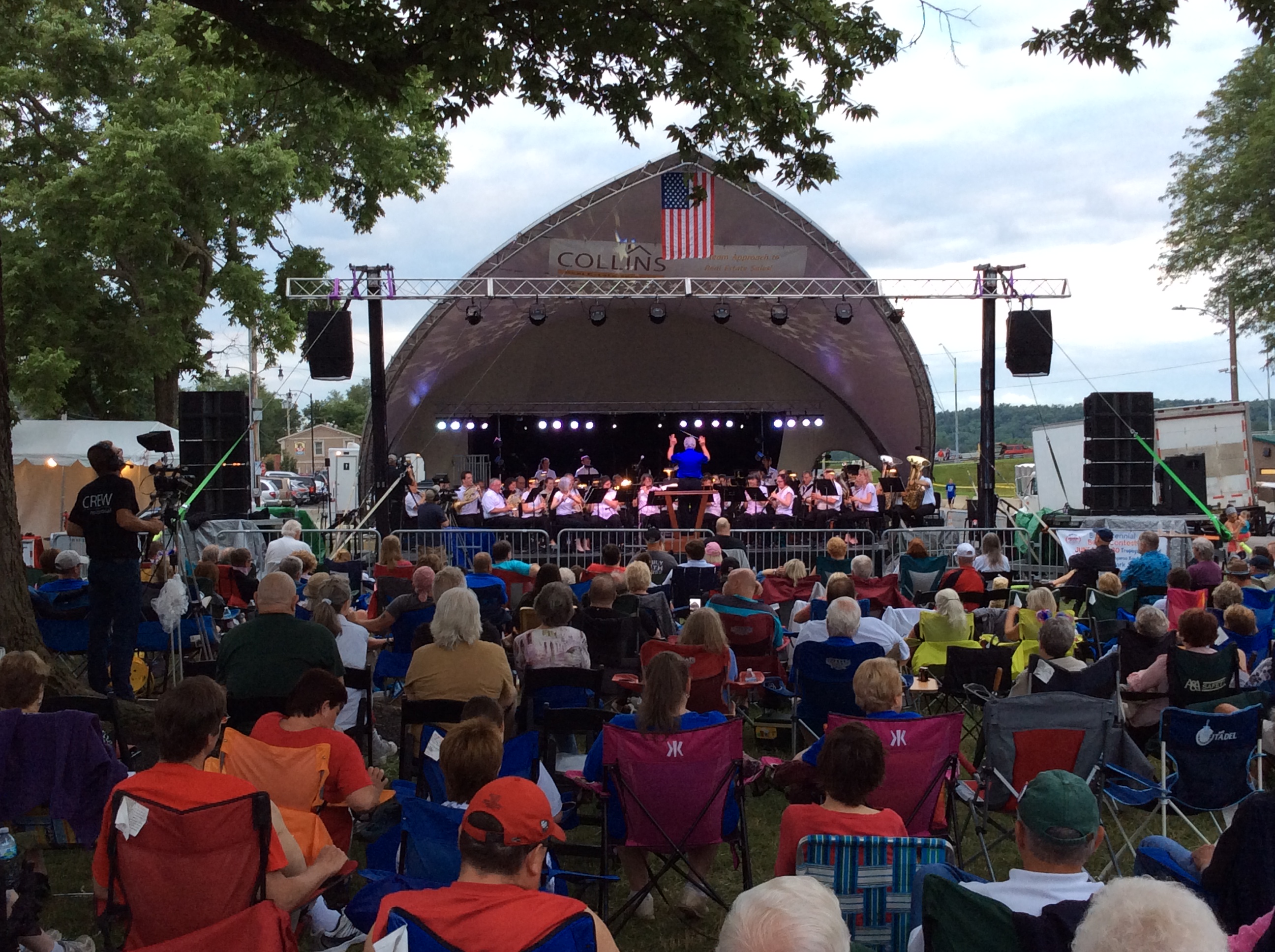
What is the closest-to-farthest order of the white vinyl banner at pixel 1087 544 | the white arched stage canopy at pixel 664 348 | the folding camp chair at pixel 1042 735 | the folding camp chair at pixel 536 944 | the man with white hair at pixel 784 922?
1. the man with white hair at pixel 784 922
2. the folding camp chair at pixel 536 944
3. the folding camp chair at pixel 1042 735
4. the white vinyl banner at pixel 1087 544
5. the white arched stage canopy at pixel 664 348

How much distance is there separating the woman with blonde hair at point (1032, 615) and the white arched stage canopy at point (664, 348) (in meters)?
10.3

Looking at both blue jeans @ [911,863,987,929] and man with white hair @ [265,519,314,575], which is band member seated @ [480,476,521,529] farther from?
blue jeans @ [911,863,987,929]

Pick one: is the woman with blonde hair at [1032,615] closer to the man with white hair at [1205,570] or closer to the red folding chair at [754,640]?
the red folding chair at [754,640]

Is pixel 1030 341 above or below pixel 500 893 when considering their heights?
above

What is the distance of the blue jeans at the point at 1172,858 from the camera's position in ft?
9.25

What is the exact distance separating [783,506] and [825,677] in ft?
34.6

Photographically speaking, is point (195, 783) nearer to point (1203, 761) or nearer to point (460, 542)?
point (1203, 761)

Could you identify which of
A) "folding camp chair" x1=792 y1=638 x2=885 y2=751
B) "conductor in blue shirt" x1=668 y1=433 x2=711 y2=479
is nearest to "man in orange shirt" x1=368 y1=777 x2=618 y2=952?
"folding camp chair" x1=792 y1=638 x2=885 y2=751

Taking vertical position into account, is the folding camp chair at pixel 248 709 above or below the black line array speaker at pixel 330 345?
below

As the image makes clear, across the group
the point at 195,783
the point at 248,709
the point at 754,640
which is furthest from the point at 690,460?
the point at 195,783

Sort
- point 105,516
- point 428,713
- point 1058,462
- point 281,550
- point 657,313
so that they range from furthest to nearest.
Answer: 1. point 1058,462
2. point 657,313
3. point 281,550
4. point 105,516
5. point 428,713

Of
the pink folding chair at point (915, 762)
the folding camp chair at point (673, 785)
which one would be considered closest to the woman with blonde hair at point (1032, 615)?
the pink folding chair at point (915, 762)

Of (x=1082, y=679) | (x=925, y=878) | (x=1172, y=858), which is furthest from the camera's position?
(x=1082, y=679)

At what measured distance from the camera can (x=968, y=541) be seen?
1344 cm
